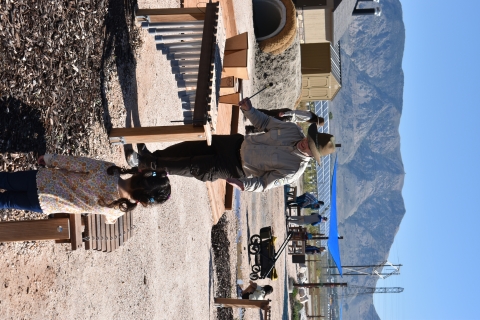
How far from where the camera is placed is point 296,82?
14.4 meters

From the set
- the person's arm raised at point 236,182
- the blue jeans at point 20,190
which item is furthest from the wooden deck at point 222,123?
A: the blue jeans at point 20,190

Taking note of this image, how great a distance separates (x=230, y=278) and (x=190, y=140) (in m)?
6.80

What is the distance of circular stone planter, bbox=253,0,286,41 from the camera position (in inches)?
521

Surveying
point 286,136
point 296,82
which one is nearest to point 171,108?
point 286,136

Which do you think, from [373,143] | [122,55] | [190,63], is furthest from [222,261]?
[373,143]

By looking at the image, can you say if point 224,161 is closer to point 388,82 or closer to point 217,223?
point 217,223

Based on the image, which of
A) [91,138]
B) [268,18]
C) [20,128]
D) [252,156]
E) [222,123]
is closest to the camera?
[20,128]

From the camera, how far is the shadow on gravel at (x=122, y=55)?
6.51m

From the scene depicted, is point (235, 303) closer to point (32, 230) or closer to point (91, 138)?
point (91, 138)

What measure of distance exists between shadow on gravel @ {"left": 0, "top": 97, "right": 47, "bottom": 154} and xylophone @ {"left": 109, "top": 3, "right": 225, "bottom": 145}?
1.27m

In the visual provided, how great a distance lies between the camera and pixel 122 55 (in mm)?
7008

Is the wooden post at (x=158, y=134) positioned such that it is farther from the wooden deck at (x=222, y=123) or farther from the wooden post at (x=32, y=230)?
the wooden deck at (x=222, y=123)

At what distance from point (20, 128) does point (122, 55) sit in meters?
2.45

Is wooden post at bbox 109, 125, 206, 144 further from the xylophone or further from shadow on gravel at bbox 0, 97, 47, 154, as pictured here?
shadow on gravel at bbox 0, 97, 47, 154
